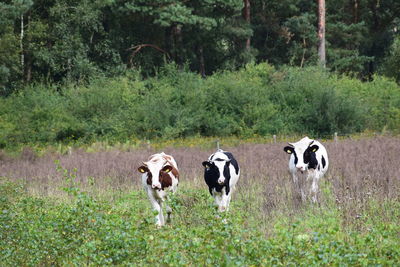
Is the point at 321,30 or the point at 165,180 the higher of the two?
the point at 321,30

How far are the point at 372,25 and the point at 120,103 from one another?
2430cm

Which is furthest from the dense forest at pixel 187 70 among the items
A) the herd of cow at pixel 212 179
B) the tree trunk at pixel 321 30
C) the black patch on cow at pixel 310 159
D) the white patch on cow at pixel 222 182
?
the white patch on cow at pixel 222 182

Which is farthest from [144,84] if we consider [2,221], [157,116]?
[2,221]

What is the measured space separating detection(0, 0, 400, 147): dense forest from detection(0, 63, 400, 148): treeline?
6 cm

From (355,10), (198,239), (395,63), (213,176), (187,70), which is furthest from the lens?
(355,10)

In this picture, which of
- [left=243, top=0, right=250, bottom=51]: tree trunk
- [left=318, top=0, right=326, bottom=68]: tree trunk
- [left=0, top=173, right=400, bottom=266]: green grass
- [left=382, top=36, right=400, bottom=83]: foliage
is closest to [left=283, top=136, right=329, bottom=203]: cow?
[left=0, top=173, right=400, bottom=266]: green grass

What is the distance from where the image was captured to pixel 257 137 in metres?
31.0

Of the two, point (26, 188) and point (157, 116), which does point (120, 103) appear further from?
point (26, 188)

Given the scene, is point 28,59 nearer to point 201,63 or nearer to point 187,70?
point 187,70

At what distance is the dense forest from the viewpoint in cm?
3162

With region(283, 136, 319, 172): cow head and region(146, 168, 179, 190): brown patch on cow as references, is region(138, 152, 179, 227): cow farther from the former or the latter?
region(283, 136, 319, 172): cow head

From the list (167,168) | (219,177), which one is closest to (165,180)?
(167,168)

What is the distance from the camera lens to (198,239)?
25.2ft

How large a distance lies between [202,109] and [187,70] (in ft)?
25.1
